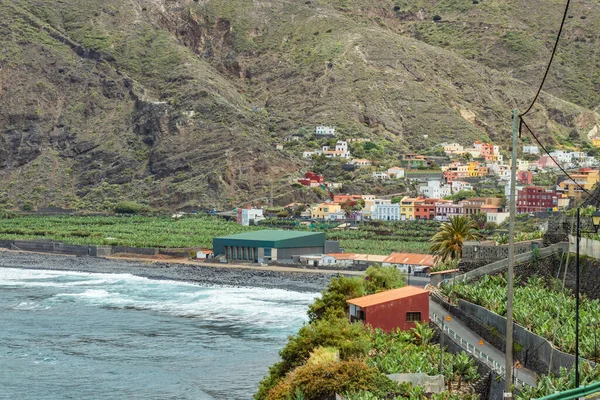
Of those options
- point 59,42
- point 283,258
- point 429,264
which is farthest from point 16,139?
point 429,264

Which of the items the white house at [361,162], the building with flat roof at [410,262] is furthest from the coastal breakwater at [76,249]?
the white house at [361,162]

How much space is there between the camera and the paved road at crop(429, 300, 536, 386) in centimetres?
2500

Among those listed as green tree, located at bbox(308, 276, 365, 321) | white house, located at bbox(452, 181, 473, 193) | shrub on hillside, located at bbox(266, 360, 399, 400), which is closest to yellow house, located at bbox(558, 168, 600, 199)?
white house, located at bbox(452, 181, 473, 193)

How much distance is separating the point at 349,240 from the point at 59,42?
8305 centimetres

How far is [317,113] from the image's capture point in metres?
147

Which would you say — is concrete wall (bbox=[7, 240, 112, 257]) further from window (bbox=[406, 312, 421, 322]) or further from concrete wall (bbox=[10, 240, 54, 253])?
window (bbox=[406, 312, 421, 322])

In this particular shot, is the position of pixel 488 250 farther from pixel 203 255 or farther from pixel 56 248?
pixel 56 248

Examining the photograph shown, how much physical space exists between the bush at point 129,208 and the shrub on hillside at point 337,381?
3937 inches

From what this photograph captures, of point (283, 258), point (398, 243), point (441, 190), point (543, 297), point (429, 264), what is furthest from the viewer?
point (441, 190)

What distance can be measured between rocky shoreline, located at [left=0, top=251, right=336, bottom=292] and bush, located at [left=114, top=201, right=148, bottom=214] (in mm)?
26520

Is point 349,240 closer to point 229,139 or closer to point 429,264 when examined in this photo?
point 429,264

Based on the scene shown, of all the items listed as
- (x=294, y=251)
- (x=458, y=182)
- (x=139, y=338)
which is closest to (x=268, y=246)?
(x=294, y=251)

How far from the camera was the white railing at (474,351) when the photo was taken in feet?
80.2

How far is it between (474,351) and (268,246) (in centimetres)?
5795
